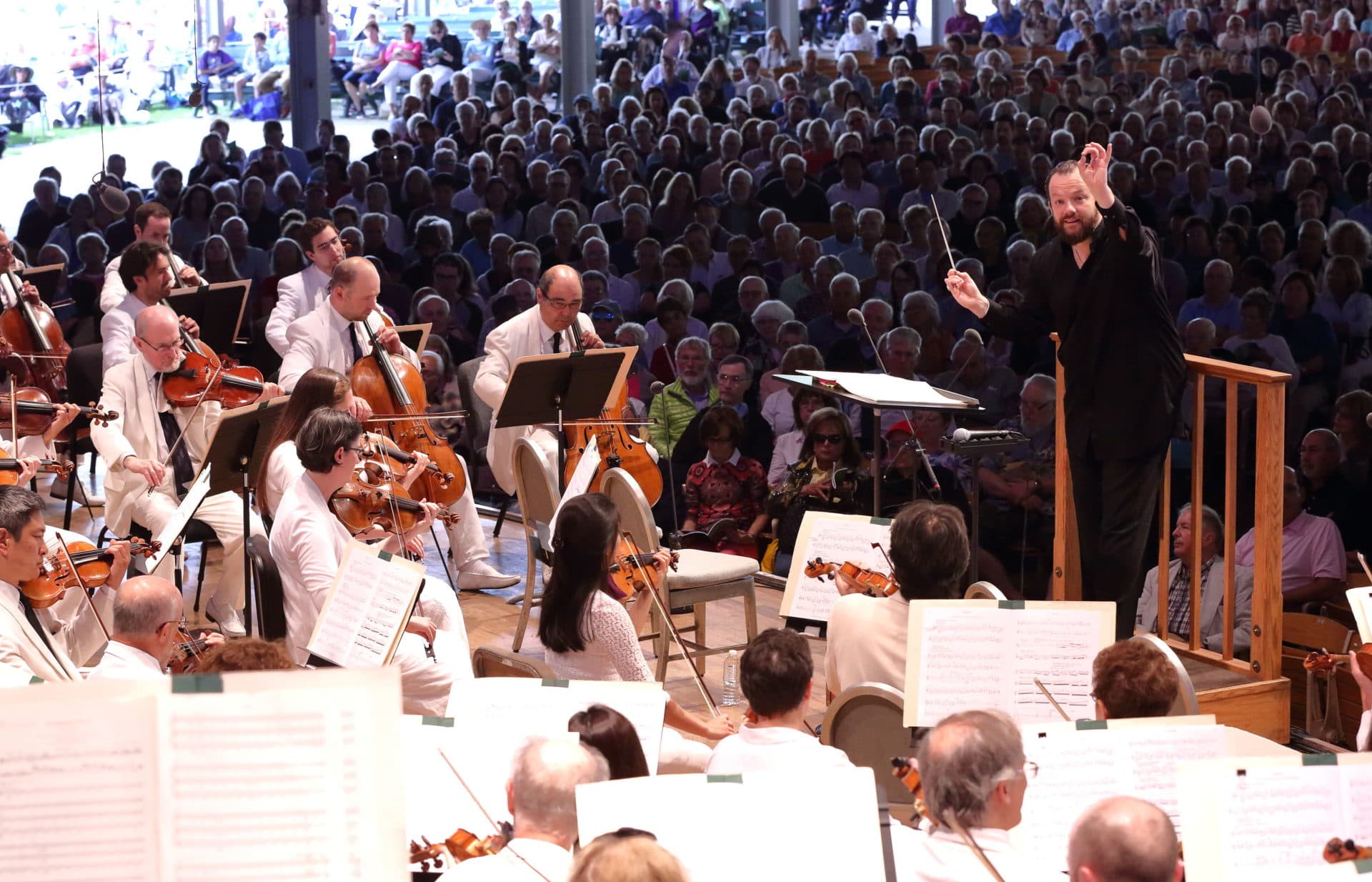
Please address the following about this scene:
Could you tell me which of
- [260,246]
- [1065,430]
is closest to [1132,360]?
[1065,430]

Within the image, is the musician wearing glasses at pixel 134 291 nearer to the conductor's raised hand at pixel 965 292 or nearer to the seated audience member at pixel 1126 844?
the conductor's raised hand at pixel 965 292

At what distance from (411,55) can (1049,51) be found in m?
6.29

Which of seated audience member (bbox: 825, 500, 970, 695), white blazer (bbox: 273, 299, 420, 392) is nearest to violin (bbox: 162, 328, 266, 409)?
white blazer (bbox: 273, 299, 420, 392)

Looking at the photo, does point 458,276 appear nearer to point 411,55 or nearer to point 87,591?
point 87,591

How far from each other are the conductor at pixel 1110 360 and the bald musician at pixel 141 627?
2.05m

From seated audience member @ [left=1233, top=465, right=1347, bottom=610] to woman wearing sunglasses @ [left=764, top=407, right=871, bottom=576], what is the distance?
1.39 metres

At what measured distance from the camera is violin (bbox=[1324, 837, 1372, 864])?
2.43m

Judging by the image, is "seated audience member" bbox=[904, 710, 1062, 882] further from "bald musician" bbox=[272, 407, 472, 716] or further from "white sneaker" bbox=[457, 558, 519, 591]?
"white sneaker" bbox=[457, 558, 519, 591]

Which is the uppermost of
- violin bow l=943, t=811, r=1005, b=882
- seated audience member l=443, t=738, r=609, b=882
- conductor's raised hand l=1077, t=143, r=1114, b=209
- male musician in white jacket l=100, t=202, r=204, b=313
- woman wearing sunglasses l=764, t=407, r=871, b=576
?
conductor's raised hand l=1077, t=143, r=1114, b=209

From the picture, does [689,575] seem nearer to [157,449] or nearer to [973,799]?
[157,449]

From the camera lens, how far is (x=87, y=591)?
4234 millimetres

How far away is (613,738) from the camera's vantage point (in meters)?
2.74

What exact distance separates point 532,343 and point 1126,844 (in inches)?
155

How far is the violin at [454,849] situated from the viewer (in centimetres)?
259
